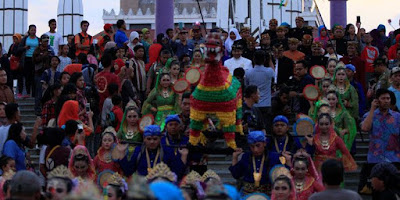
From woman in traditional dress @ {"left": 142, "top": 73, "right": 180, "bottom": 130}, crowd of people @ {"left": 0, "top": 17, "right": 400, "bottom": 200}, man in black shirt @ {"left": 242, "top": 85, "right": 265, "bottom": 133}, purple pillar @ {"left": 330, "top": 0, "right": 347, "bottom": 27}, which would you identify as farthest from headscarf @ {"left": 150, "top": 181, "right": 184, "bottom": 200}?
purple pillar @ {"left": 330, "top": 0, "right": 347, "bottom": 27}

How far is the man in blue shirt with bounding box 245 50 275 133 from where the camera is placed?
48.7 ft

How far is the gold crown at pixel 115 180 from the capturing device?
10303 millimetres

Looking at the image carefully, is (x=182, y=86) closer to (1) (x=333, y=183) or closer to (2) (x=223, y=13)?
(1) (x=333, y=183)

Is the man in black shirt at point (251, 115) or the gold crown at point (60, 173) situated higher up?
the man in black shirt at point (251, 115)

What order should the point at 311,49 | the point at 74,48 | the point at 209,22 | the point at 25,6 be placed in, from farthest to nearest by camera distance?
the point at 209,22 < the point at 25,6 < the point at 74,48 < the point at 311,49

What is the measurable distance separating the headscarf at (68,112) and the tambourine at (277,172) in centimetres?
366

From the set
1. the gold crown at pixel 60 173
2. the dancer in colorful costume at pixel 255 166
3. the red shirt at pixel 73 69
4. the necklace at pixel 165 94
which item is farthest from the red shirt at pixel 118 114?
Answer: the gold crown at pixel 60 173

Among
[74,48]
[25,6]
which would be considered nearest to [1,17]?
[25,6]

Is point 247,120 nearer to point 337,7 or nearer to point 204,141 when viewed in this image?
point 204,141

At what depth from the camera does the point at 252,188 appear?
35.4 feet

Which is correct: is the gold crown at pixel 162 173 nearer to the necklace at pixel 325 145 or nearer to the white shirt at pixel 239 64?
the necklace at pixel 325 145

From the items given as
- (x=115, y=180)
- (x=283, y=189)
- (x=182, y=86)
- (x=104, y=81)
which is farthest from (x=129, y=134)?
(x=283, y=189)

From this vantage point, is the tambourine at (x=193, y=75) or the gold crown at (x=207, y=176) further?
the tambourine at (x=193, y=75)

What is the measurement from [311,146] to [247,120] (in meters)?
0.91
